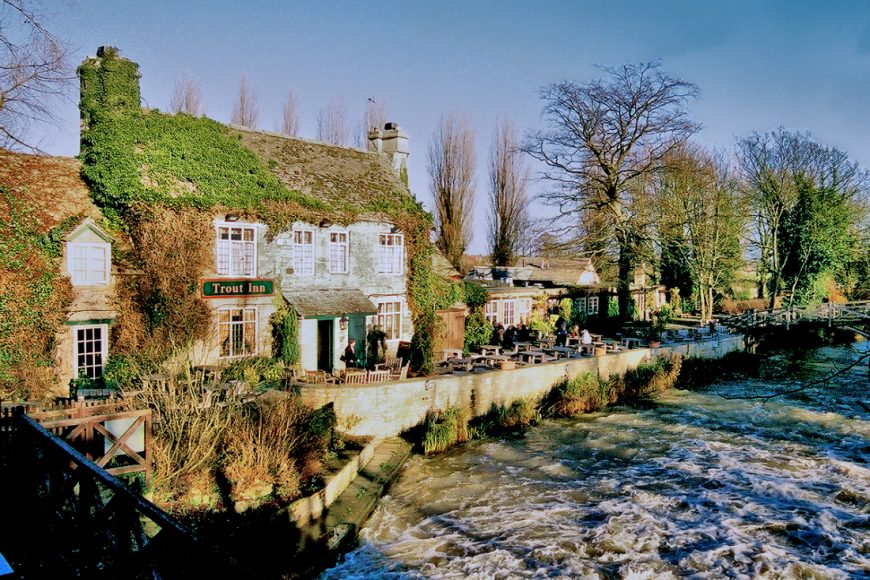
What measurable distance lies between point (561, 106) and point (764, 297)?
83.3 feet

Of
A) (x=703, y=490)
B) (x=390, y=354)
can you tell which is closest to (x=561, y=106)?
(x=390, y=354)

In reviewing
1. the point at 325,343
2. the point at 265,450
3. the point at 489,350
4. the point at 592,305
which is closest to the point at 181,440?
the point at 265,450

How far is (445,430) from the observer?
53.7ft

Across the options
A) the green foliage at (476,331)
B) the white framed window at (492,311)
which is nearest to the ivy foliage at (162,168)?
the green foliage at (476,331)

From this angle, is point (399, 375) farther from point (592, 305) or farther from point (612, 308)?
point (612, 308)

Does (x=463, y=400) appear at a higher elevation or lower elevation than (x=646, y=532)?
higher

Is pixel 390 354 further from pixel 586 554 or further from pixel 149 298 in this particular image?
pixel 586 554

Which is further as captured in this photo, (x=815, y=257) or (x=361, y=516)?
(x=815, y=257)

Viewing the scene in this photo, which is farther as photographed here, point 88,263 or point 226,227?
point 226,227

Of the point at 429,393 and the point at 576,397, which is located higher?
the point at 429,393

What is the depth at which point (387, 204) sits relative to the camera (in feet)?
70.3

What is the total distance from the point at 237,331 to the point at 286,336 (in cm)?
144

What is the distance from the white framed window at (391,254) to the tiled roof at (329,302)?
5.19ft

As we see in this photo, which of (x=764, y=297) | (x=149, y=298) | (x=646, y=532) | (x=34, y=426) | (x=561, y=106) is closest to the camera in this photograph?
(x=34, y=426)
